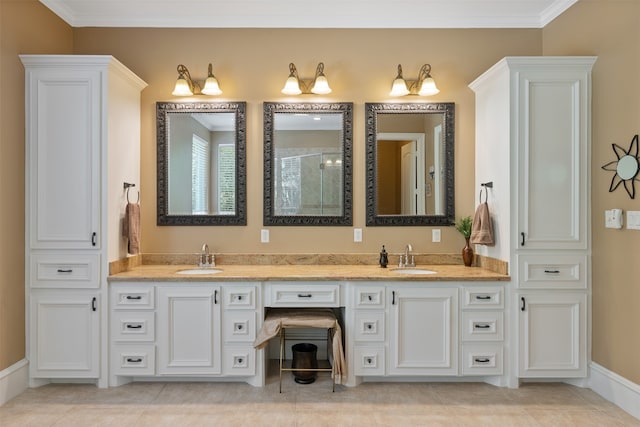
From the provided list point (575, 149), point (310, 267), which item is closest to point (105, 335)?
point (310, 267)

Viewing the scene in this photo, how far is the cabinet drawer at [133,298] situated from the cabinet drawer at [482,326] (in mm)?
2138

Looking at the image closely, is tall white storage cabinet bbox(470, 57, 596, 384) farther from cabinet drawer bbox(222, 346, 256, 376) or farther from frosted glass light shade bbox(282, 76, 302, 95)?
cabinet drawer bbox(222, 346, 256, 376)

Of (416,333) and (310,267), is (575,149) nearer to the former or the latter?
(416,333)

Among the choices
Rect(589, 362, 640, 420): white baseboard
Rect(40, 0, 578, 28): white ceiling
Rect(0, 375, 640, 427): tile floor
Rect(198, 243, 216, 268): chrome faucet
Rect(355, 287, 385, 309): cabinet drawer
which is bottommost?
Rect(0, 375, 640, 427): tile floor

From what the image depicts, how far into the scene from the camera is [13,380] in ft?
9.45

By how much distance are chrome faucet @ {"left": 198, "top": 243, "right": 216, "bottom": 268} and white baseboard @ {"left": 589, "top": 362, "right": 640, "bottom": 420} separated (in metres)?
2.80

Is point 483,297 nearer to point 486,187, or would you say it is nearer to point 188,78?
point 486,187

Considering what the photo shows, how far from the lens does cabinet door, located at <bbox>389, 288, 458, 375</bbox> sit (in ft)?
9.92

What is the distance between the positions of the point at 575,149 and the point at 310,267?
2035mm

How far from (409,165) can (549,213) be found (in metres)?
1.08

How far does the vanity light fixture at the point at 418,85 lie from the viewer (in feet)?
11.3

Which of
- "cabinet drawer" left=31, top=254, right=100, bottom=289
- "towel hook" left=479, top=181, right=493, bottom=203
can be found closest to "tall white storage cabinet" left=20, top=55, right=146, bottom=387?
"cabinet drawer" left=31, top=254, right=100, bottom=289

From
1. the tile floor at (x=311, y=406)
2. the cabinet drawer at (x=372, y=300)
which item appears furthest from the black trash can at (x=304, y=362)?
the cabinet drawer at (x=372, y=300)

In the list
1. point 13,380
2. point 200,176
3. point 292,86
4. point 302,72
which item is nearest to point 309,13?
point 302,72
